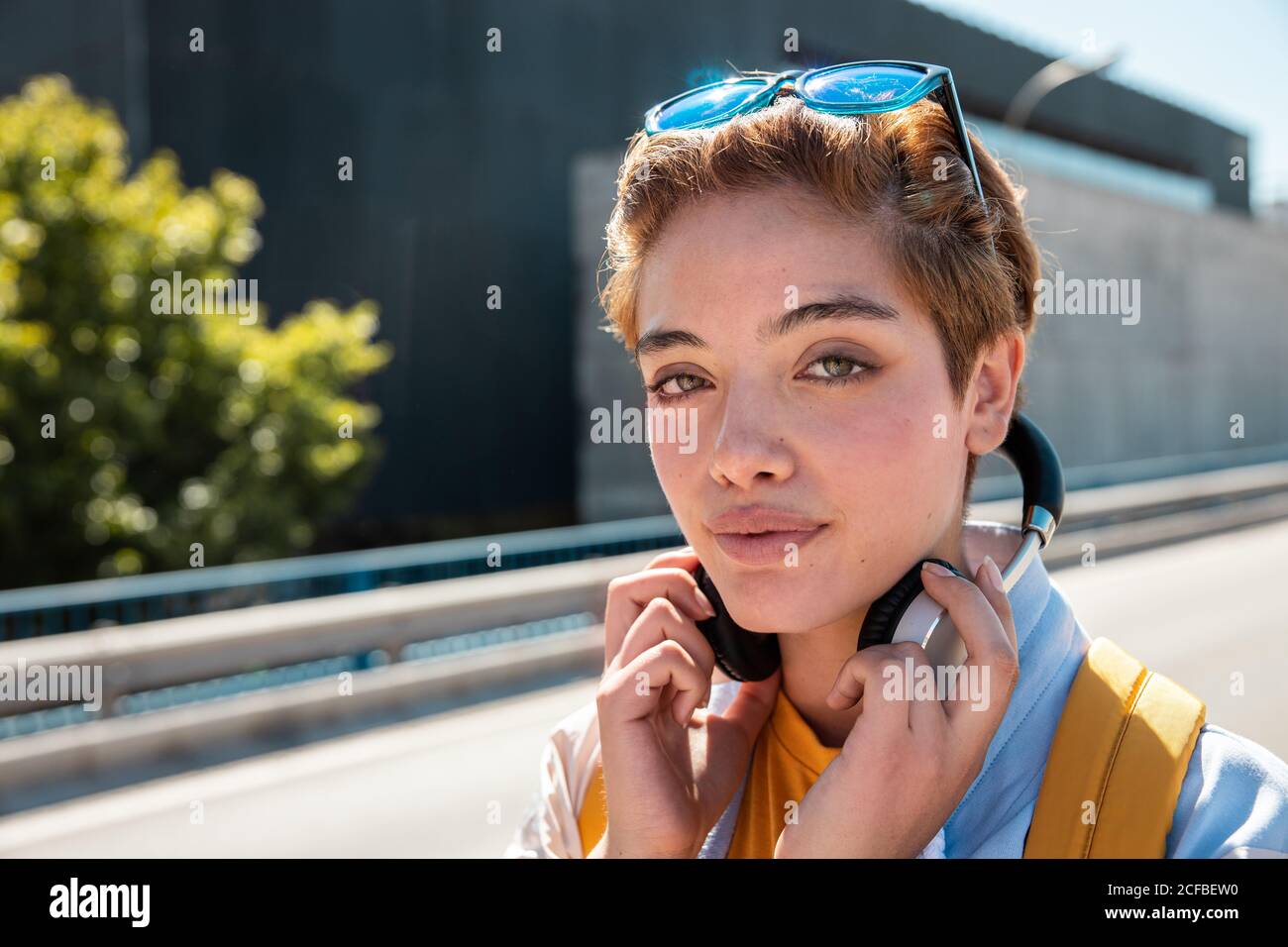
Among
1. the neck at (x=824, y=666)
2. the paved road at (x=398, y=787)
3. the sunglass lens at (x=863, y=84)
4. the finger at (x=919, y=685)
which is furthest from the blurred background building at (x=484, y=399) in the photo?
the finger at (x=919, y=685)

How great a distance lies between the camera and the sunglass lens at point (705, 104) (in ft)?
4.47

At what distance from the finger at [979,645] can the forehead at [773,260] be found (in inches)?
12.3

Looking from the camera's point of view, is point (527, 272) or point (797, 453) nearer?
point (797, 453)

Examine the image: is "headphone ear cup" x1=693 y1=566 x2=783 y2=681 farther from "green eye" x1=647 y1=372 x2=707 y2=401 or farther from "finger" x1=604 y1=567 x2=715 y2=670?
"green eye" x1=647 y1=372 x2=707 y2=401

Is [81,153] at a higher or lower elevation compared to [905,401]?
higher

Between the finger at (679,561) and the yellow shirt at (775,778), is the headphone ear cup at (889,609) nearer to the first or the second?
the yellow shirt at (775,778)

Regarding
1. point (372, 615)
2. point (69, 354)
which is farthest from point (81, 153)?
point (372, 615)

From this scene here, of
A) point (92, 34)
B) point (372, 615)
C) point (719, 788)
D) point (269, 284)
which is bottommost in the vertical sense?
point (372, 615)

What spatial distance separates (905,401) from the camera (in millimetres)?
Result: 1278

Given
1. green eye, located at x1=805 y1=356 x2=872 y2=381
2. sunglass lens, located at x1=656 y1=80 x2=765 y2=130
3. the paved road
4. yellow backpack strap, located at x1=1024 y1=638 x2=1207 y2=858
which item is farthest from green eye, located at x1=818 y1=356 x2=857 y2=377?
the paved road

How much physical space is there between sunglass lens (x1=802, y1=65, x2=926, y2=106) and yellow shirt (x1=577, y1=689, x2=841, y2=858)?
77 cm
